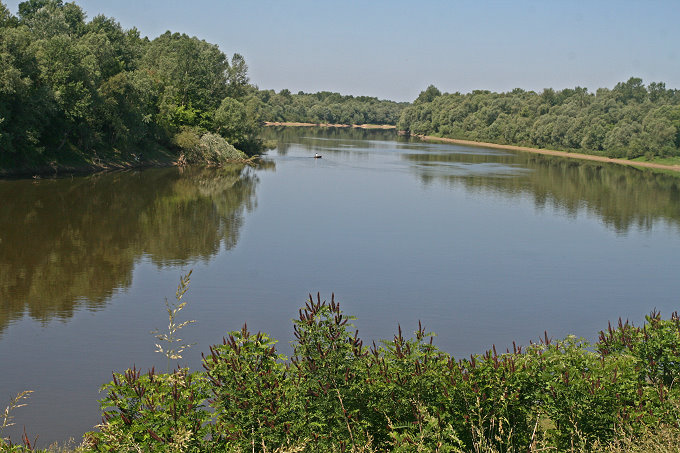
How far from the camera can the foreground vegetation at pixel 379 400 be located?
6.75m

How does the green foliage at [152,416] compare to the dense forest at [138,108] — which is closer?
the green foliage at [152,416]

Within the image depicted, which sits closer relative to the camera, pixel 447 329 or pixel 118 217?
pixel 447 329

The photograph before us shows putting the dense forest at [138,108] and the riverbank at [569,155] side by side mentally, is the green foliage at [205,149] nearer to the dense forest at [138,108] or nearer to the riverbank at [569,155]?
the dense forest at [138,108]

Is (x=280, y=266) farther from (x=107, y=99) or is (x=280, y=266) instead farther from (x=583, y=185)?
(x=583, y=185)

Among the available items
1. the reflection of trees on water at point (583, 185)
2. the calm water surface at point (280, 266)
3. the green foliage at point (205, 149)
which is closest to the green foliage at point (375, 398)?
the calm water surface at point (280, 266)

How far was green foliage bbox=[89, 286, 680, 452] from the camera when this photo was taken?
679 cm

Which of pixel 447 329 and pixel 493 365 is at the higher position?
pixel 493 365

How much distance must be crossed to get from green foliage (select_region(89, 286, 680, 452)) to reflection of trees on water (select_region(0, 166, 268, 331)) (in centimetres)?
1395

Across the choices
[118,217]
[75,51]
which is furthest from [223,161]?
[118,217]

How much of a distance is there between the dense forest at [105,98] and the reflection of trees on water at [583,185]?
24.8m

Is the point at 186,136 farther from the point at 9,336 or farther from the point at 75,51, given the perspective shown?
the point at 9,336

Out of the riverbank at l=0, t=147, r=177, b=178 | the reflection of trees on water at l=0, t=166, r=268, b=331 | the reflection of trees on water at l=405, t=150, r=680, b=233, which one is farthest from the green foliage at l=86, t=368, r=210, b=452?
the riverbank at l=0, t=147, r=177, b=178

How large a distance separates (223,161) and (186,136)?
5574mm

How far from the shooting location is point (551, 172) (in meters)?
80.6
